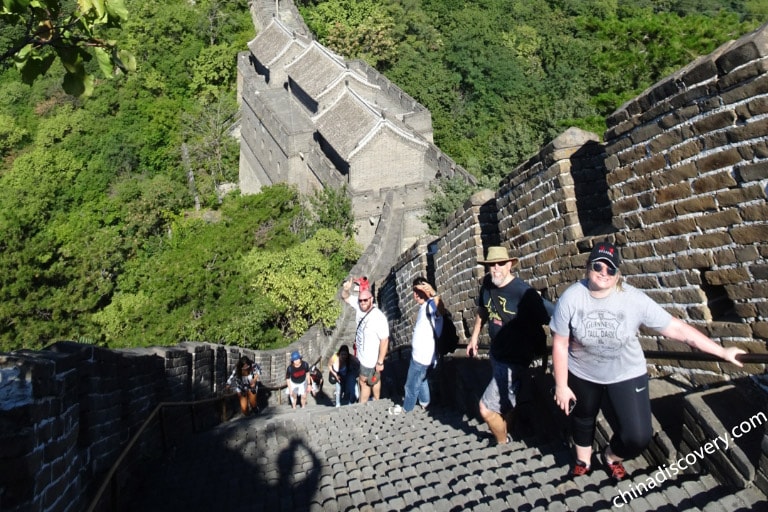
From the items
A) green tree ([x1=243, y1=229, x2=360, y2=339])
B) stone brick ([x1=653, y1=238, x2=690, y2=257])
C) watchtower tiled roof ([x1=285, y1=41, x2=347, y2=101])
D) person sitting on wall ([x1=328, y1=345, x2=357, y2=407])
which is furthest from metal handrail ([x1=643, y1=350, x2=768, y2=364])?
watchtower tiled roof ([x1=285, y1=41, x2=347, y2=101])

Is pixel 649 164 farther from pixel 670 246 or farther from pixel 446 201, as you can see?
pixel 446 201

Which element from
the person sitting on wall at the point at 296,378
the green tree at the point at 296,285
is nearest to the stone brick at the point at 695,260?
the person sitting on wall at the point at 296,378

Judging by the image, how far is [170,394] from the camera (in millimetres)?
7762

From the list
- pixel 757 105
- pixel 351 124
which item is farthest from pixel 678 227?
pixel 351 124

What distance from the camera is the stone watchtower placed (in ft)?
96.3

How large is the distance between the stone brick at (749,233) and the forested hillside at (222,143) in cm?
1934

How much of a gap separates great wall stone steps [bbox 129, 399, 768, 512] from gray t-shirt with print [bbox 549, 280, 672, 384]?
0.64 meters

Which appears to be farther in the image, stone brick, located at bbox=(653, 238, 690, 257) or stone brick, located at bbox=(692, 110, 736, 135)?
stone brick, located at bbox=(653, 238, 690, 257)

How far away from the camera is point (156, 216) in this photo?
128ft

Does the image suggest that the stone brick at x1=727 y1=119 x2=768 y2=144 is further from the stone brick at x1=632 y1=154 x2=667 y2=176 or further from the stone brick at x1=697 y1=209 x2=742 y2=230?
the stone brick at x1=632 y1=154 x2=667 y2=176

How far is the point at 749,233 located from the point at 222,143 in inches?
1669

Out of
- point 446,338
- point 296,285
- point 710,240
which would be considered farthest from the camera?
point 296,285

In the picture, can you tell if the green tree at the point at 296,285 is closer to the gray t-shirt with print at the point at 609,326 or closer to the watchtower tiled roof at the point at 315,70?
the watchtower tiled roof at the point at 315,70

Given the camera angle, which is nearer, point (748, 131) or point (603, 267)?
point (603, 267)
